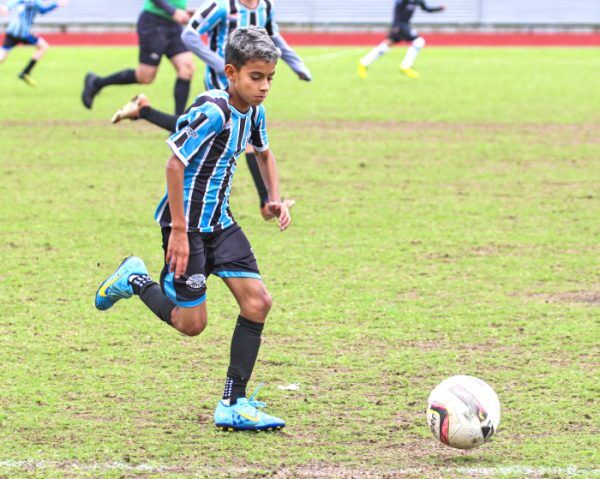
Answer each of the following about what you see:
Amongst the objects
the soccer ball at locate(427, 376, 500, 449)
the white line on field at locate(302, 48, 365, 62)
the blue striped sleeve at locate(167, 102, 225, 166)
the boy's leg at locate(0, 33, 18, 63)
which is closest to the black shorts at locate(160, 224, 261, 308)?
the blue striped sleeve at locate(167, 102, 225, 166)

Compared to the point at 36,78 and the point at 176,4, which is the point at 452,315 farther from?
the point at 36,78

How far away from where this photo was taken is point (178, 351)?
6.06 m

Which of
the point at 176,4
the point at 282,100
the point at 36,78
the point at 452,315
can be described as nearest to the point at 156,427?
the point at 452,315

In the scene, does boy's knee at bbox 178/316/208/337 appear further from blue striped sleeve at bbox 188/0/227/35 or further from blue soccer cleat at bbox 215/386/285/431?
blue striped sleeve at bbox 188/0/227/35

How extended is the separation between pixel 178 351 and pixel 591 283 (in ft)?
10.0

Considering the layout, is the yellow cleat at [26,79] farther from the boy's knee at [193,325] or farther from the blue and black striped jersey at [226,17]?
the boy's knee at [193,325]

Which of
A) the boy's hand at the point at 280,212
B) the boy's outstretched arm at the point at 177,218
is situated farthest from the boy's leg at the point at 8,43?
the boy's outstretched arm at the point at 177,218

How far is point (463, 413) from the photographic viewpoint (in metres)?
4.55

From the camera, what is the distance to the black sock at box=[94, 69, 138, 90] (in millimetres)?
13430

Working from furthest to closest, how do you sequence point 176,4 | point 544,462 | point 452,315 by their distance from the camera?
1. point 176,4
2. point 452,315
3. point 544,462

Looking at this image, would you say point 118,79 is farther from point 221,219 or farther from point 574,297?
point 221,219

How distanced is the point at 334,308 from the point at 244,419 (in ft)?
7.05

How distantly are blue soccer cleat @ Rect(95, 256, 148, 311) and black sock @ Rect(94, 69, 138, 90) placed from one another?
7891 millimetres

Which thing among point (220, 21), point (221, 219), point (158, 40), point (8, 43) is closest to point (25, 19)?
point (8, 43)
